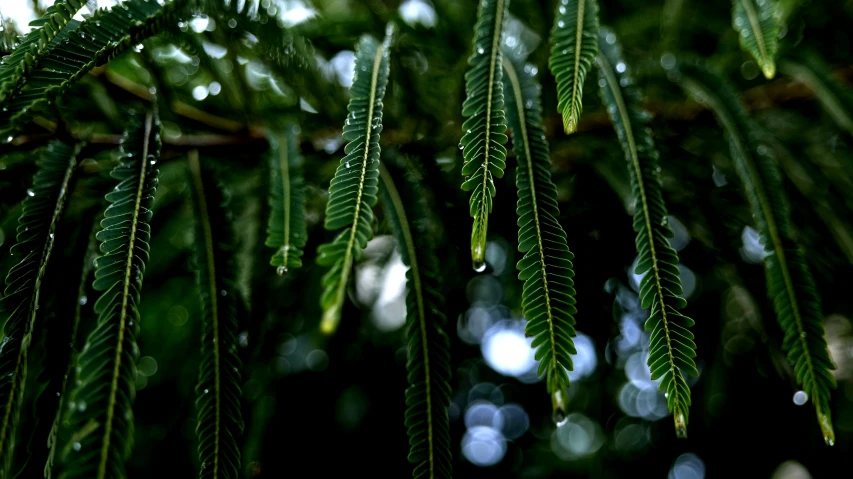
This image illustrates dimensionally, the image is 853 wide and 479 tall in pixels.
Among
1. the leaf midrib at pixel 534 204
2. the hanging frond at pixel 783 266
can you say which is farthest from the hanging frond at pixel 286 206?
the hanging frond at pixel 783 266

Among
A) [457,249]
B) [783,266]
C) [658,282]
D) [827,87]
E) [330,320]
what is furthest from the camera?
[457,249]

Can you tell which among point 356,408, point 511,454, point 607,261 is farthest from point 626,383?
point 356,408

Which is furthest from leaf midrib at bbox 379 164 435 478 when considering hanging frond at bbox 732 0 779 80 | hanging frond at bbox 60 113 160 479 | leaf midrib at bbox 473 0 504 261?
hanging frond at bbox 732 0 779 80

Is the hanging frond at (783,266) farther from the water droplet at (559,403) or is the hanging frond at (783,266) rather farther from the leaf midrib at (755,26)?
the water droplet at (559,403)

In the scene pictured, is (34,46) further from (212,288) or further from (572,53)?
(572,53)

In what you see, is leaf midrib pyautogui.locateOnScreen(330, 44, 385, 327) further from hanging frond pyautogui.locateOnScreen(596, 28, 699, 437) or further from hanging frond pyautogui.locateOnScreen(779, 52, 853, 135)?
hanging frond pyautogui.locateOnScreen(779, 52, 853, 135)

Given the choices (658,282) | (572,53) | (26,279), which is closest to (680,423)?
(658,282)

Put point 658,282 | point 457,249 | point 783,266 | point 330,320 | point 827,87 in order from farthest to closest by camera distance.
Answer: point 457,249 < point 827,87 < point 783,266 < point 658,282 < point 330,320
